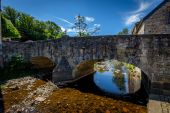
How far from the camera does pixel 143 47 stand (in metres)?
12.5

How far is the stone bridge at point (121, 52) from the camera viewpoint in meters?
12.0

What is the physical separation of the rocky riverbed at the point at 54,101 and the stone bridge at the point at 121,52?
7.61 feet

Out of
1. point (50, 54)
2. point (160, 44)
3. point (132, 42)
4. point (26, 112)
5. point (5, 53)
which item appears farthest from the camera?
point (5, 53)

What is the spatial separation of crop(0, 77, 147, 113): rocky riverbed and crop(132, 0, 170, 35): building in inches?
325

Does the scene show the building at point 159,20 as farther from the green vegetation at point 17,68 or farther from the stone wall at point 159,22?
the green vegetation at point 17,68

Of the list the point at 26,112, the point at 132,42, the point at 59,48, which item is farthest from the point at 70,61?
the point at 26,112

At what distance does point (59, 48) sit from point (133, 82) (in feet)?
23.4

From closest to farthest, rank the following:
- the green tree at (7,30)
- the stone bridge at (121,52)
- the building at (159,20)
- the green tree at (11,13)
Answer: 1. the stone bridge at (121,52)
2. the building at (159,20)
3. the green tree at (7,30)
4. the green tree at (11,13)

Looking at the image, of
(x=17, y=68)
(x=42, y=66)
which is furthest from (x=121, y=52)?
(x=42, y=66)

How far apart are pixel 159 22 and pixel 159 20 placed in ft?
0.58

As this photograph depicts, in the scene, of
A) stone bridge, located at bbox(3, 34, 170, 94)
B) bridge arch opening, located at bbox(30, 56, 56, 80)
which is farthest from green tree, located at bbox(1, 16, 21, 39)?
stone bridge, located at bbox(3, 34, 170, 94)

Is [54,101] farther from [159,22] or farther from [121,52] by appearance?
[159,22]

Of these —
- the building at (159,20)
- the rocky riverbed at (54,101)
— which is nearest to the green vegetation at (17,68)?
the rocky riverbed at (54,101)

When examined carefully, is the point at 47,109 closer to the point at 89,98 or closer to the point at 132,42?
the point at 89,98
